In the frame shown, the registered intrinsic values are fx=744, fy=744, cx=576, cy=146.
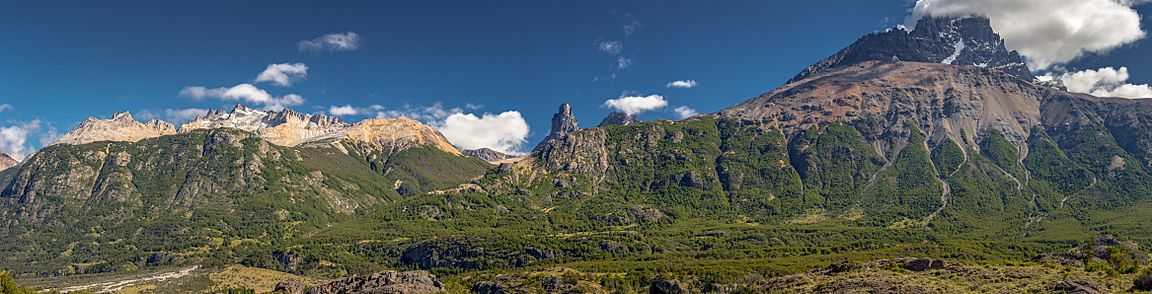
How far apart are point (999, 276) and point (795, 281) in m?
50.1

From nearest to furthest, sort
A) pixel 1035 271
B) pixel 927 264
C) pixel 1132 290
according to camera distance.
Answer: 1. pixel 1132 290
2. pixel 1035 271
3. pixel 927 264

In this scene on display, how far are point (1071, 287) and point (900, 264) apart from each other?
64.7 metres

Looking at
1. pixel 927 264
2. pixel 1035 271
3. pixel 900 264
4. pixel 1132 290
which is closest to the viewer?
pixel 1132 290

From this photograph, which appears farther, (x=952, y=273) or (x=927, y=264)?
(x=927, y=264)

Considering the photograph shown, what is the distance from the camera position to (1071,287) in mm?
134125

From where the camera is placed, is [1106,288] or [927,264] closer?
[1106,288]

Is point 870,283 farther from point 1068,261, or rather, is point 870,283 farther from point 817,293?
point 1068,261

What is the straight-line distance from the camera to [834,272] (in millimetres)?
198750

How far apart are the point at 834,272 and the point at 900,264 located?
1765cm

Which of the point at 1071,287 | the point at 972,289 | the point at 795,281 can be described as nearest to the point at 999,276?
the point at 972,289

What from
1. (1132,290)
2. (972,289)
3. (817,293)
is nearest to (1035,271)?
(972,289)

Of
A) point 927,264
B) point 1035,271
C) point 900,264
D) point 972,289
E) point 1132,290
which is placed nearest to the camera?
point 1132,290

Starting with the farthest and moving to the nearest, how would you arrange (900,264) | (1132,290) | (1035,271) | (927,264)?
(900,264) → (927,264) → (1035,271) → (1132,290)

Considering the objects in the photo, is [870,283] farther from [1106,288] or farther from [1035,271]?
[1106,288]
